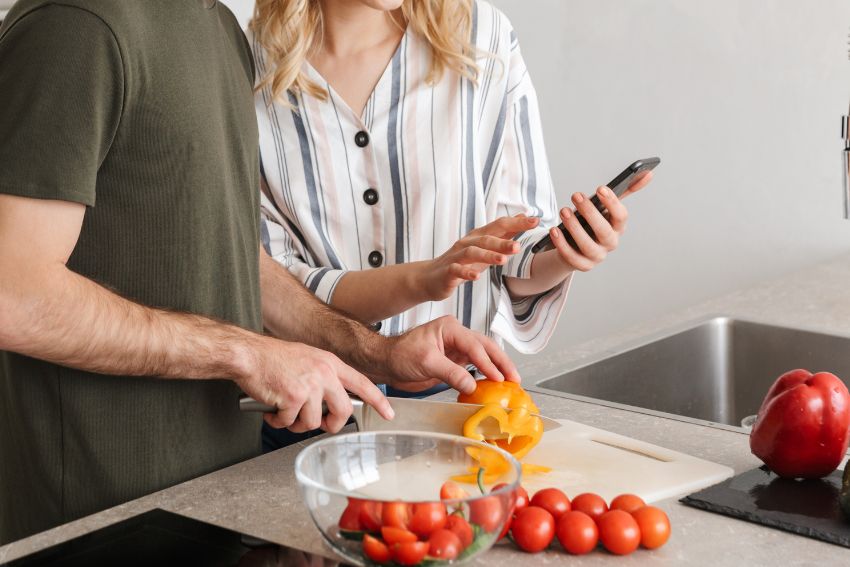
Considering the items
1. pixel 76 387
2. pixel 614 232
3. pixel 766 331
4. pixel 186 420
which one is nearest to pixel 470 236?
pixel 614 232

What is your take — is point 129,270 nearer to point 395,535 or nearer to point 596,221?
point 395,535

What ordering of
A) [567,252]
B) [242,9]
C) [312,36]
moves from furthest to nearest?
[242,9], [312,36], [567,252]

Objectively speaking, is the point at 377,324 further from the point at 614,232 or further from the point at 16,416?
the point at 16,416

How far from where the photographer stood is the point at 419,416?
1305mm

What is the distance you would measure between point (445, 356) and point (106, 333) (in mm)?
488

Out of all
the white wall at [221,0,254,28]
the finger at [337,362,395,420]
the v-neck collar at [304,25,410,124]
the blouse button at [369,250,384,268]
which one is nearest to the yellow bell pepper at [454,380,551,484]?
the finger at [337,362,395,420]

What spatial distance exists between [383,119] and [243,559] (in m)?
0.93

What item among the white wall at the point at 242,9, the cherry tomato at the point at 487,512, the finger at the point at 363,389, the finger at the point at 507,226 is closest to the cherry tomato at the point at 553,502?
the cherry tomato at the point at 487,512

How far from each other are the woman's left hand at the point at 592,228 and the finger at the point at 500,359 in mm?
196

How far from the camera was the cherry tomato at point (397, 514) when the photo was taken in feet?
2.90

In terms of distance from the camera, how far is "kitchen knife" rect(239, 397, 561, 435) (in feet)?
4.24

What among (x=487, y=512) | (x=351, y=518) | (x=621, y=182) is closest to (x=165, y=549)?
(x=351, y=518)

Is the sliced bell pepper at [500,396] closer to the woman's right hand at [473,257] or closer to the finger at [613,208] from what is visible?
the woman's right hand at [473,257]

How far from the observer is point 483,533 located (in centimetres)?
92
